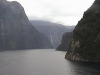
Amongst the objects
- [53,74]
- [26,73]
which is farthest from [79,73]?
[26,73]

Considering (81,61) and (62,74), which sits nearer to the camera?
(62,74)

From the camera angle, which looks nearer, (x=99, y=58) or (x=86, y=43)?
(x=99, y=58)

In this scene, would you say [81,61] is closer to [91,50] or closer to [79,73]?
[91,50]

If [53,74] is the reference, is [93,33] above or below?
above

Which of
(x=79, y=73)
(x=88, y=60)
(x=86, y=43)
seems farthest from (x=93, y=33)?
(x=79, y=73)

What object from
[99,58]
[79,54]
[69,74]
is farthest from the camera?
[79,54]

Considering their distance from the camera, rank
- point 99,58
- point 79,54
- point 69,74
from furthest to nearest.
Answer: point 79,54 < point 99,58 < point 69,74

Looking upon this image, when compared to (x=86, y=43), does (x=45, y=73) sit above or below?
below

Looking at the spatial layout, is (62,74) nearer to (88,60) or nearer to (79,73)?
(79,73)
